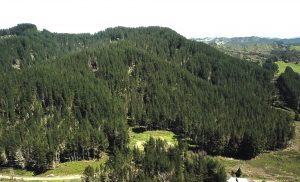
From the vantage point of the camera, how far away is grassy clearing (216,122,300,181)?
432ft

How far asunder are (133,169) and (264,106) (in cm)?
10573

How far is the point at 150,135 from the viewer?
177 meters

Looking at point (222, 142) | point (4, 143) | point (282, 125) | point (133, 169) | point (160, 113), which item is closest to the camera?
point (133, 169)

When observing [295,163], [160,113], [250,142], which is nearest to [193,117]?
[160,113]

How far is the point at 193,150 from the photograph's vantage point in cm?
15925

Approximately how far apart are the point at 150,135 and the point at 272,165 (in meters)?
56.8

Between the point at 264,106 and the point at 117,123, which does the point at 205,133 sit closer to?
the point at 117,123

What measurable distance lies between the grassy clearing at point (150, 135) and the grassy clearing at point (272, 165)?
27.8 metres

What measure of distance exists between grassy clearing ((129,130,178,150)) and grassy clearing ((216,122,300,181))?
1096 inches

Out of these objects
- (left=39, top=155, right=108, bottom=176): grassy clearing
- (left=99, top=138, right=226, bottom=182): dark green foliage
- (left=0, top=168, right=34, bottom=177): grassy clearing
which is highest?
(left=99, top=138, right=226, bottom=182): dark green foliage

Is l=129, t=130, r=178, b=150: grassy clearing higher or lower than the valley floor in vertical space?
higher

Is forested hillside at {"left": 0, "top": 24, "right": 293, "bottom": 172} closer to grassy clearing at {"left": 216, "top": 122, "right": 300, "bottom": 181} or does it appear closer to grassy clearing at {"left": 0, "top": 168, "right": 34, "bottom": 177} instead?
grassy clearing at {"left": 0, "top": 168, "right": 34, "bottom": 177}

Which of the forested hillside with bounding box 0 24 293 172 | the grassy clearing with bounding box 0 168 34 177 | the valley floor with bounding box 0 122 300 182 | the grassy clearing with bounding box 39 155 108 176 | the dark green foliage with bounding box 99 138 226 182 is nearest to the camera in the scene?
the dark green foliage with bounding box 99 138 226 182

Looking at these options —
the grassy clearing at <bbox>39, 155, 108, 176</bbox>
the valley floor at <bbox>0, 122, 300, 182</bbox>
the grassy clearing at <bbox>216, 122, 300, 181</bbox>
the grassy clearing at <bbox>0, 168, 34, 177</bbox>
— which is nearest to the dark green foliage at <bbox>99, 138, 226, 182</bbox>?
the valley floor at <bbox>0, 122, 300, 182</bbox>
